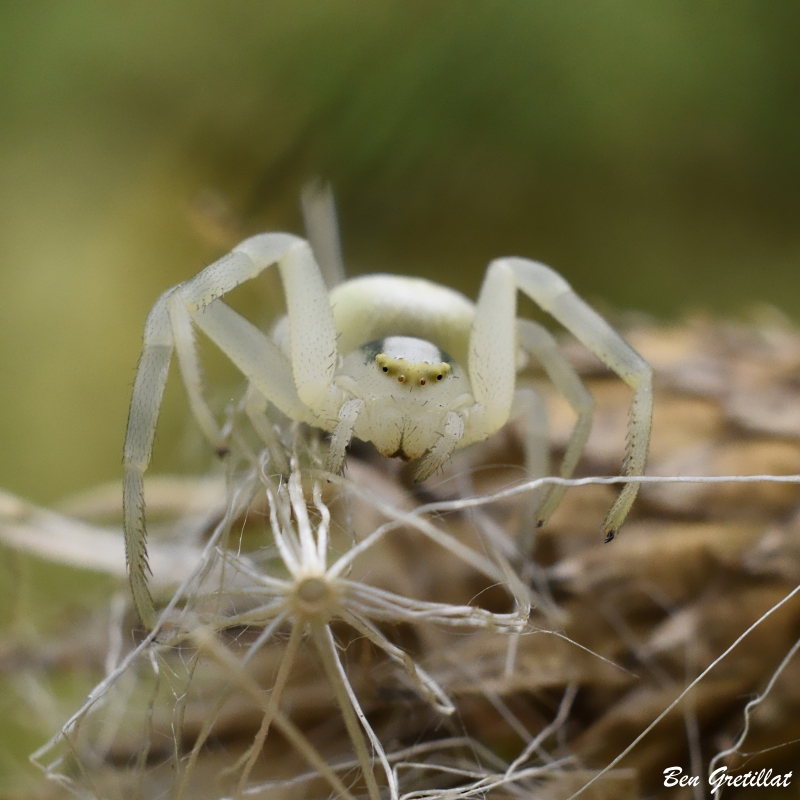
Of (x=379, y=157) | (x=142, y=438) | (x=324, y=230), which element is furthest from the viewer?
(x=379, y=157)

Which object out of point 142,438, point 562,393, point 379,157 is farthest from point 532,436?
point 379,157

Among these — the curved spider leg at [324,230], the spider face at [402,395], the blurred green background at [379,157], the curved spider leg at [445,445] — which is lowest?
the curved spider leg at [445,445]

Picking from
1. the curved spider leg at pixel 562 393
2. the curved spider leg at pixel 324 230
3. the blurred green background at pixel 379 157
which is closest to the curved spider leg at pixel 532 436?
the curved spider leg at pixel 562 393

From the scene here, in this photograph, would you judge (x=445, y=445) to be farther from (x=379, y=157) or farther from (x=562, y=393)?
(x=379, y=157)

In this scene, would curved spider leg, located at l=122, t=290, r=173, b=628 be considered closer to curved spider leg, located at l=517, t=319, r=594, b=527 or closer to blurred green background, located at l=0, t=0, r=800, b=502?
curved spider leg, located at l=517, t=319, r=594, b=527

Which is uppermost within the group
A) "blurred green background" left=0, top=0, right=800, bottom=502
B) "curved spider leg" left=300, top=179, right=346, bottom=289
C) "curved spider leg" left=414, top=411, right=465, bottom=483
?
"blurred green background" left=0, top=0, right=800, bottom=502

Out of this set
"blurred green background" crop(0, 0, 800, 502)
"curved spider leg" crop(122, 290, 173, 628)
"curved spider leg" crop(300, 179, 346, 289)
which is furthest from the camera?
"blurred green background" crop(0, 0, 800, 502)

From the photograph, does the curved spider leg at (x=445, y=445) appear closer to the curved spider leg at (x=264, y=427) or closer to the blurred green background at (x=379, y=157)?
the curved spider leg at (x=264, y=427)

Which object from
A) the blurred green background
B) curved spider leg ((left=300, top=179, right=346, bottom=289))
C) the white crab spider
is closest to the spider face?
the white crab spider
